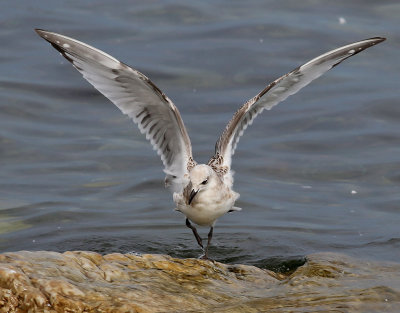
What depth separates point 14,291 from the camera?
16.4ft

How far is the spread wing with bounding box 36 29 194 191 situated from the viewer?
7156 mm

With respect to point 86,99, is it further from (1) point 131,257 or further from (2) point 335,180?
(1) point 131,257

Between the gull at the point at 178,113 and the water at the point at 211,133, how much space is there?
931mm

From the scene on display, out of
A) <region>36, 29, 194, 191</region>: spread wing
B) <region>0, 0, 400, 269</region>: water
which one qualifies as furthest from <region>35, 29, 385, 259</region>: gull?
<region>0, 0, 400, 269</region>: water

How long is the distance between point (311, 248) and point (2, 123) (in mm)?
5825

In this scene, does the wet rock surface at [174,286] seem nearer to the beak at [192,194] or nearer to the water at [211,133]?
the beak at [192,194]

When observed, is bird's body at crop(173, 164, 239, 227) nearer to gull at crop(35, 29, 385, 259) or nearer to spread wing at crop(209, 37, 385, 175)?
gull at crop(35, 29, 385, 259)

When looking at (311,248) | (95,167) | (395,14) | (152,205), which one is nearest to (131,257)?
(311,248)

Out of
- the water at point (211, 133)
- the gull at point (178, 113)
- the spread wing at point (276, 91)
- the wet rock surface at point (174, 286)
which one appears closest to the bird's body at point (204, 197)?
the gull at point (178, 113)

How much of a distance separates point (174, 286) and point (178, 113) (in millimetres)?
2141

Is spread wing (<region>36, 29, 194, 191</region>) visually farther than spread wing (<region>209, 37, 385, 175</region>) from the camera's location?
No

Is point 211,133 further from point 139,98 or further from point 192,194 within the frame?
point 192,194

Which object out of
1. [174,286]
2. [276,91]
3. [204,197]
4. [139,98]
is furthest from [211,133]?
[174,286]

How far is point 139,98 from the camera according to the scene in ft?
25.0
